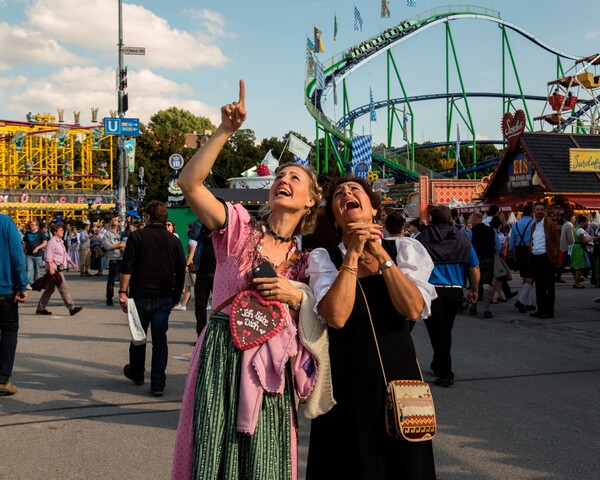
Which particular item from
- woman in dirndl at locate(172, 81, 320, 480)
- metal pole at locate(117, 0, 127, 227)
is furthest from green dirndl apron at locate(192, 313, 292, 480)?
metal pole at locate(117, 0, 127, 227)

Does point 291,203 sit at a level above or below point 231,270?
above

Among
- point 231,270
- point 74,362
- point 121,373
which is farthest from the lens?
point 74,362

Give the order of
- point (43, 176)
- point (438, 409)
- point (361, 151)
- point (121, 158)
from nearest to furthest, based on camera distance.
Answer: point (438, 409), point (361, 151), point (121, 158), point (43, 176)

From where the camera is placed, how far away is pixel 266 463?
8.28 ft

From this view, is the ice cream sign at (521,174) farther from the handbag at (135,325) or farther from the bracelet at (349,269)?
the bracelet at (349,269)

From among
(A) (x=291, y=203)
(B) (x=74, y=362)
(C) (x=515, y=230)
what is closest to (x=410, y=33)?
(C) (x=515, y=230)

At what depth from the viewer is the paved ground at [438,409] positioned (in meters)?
4.21

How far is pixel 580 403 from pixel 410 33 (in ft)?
137

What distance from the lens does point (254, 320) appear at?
2.55 m

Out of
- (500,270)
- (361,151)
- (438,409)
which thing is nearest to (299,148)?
(361,151)

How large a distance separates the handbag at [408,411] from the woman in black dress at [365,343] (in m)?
0.05

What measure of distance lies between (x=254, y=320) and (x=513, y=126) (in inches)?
951

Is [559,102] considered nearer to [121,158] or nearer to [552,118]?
[552,118]

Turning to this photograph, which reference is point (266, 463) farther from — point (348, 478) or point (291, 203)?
point (291, 203)
